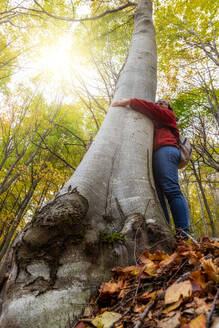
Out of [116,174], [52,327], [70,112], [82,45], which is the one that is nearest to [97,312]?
[52,327]

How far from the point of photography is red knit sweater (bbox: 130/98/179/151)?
6.47 ft

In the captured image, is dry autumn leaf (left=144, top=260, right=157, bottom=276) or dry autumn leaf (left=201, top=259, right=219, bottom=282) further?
dry autumn leaf (left=144, top=260, right=157, bottom=276)

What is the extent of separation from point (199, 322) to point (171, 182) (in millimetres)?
1370

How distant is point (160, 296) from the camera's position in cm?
70

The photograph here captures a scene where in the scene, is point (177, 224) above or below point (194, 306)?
above

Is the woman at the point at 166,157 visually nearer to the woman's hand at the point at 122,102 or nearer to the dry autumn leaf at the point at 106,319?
the woman's hand at the point at 122,102

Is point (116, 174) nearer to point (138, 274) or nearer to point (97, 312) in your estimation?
point (138, 274)

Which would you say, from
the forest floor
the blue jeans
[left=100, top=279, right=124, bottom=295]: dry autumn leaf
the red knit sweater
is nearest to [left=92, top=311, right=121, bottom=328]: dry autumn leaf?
the forest floor

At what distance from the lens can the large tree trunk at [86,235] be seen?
808 mm

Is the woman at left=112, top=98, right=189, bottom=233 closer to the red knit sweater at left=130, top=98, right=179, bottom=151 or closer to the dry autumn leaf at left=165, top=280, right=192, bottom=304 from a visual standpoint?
the red knit sweater at left=130, top=98, right=179, bottom=151

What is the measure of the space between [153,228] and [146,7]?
412cm

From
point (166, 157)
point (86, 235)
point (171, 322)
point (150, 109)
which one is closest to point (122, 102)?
point (150, 109)

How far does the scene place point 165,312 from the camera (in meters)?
0.61

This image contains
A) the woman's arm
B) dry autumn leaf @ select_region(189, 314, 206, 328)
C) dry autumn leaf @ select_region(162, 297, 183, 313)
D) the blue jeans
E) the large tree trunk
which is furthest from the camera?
the woman's arm
